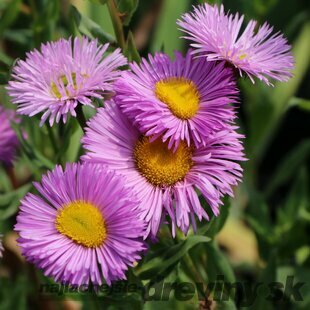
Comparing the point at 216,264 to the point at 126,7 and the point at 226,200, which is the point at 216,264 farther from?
the point at 126,7

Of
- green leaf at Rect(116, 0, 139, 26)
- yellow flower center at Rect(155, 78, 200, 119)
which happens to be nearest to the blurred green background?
green leaf at Rect(116, 0, 139, 26)

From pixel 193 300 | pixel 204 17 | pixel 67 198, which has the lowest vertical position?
pixel 193 300

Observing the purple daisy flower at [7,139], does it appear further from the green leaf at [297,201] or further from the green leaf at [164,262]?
the green leaf at [297,201]

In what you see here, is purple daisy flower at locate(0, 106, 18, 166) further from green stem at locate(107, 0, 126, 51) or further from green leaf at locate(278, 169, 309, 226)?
green leaf at locate(278, 169, 309, 226)

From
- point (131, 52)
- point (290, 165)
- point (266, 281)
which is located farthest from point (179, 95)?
point (290, 165)

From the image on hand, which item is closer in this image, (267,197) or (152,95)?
(152,95)

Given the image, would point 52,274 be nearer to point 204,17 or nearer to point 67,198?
point 67,198

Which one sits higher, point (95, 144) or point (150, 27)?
point (150, 27)

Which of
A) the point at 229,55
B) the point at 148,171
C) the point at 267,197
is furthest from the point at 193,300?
the point at 267,197
